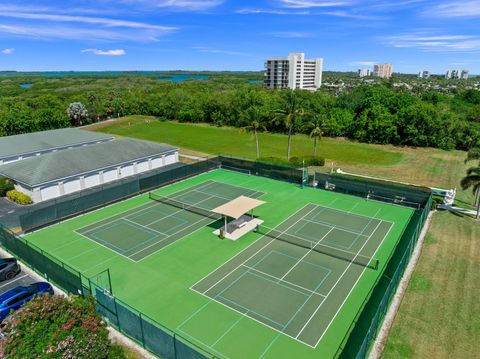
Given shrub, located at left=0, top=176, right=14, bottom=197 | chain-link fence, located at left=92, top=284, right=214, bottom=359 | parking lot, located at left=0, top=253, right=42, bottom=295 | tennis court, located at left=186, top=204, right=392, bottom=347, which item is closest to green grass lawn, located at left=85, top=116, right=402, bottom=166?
tennis court, located at left=186, top=204, right=392, bottom=347

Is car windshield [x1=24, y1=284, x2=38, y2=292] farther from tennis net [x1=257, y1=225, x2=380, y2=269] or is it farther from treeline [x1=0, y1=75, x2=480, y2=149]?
treeline [x1=0, y1=75, x2=480, y2=149]

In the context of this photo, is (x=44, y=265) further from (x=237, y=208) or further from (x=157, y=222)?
(x=237, y=208)

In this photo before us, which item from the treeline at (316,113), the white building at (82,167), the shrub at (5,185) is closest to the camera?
the white building at (82,167)

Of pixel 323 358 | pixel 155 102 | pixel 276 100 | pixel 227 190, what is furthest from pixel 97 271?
pixel 155 102

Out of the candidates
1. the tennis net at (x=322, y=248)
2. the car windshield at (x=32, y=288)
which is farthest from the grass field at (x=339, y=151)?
the car windshield at (x=32, y=288)

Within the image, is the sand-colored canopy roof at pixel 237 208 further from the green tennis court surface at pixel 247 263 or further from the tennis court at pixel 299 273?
the tennis court at pixel 299 273

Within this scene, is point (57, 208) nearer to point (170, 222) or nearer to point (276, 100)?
point (170, 222)
